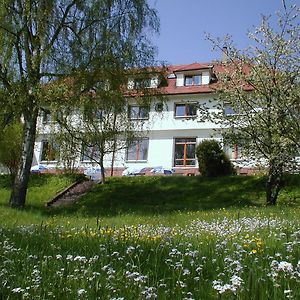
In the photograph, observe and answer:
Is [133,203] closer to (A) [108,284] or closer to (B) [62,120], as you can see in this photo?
(B) [62,120]

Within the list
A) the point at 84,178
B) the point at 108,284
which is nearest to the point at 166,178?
the point at 84,178

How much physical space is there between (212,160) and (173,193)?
4.97m

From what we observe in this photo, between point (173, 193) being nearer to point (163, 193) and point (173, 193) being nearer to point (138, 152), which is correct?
point (163, 193)

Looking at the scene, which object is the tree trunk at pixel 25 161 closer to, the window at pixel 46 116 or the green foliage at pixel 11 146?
the window at pixel 46 116

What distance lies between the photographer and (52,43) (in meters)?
17.2

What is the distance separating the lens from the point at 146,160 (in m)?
40.4

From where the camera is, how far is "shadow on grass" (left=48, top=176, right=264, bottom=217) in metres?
20.2

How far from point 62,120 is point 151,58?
16.0 feet

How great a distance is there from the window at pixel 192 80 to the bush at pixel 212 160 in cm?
1410

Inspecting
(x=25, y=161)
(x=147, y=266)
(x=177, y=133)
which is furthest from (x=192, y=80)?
(x=147, y=266)

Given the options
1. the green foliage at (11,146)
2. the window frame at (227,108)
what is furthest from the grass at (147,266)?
the green foliage at (11,146)

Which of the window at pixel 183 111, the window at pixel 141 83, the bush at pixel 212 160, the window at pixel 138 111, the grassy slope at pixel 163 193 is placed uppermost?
the window at pixel 183 111

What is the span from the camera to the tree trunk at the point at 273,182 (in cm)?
1747

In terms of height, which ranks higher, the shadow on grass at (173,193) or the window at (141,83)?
the window at (141,83)
